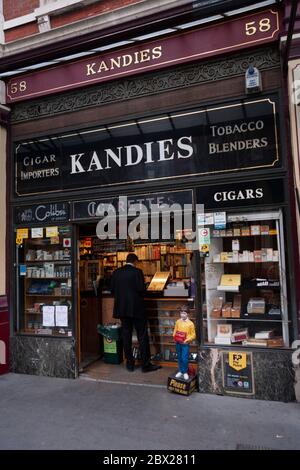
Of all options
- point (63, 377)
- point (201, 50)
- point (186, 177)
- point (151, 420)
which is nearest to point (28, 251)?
point (63, 377)

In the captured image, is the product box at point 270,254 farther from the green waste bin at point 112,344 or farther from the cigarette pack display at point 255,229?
the green waste bin at point 112,344

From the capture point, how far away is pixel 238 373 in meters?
5.57

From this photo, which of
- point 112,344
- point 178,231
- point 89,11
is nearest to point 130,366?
point 112,344

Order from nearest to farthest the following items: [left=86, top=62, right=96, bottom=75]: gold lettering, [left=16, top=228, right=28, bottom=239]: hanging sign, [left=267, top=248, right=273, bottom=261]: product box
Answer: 1. [left=267, top=248, right=273, bottom=261]: product box
2. [left=86, top=62, right=96, bottom=75]: gold lettering
3. [left=16, top=228, right=28, bottom=239]: hanging sign

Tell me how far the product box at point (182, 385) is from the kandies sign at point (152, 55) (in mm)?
4596

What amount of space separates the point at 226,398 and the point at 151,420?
1232mm

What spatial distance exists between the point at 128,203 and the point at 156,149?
95 cm

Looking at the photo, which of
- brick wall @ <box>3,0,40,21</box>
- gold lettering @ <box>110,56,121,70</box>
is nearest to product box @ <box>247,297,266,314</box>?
gold lettering @ <box>110,56,121,70</box>

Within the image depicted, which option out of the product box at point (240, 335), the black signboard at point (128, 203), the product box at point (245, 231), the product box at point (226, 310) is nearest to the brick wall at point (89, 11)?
the black signboard at point (128, 203)

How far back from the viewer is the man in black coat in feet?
22.6

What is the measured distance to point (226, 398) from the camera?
18.2 ft

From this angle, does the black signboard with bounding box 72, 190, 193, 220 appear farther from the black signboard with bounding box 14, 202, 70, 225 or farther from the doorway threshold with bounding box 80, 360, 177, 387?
the doorway threshold with bounding box 80, 360, 177, 387

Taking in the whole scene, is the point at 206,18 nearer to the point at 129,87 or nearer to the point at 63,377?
the point at 129,87

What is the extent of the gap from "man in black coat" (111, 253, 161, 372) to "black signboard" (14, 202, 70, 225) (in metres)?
1.42
